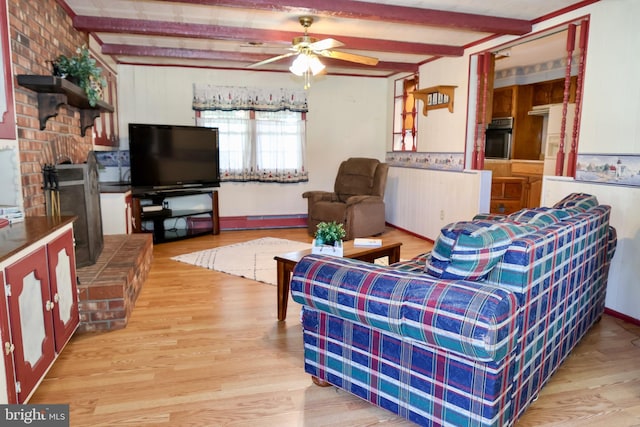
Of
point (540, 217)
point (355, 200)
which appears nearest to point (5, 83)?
point (540, 217)

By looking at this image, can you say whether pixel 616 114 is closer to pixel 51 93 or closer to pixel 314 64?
pixel 314 64

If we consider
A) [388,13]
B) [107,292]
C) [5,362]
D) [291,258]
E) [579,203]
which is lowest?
[107,292]

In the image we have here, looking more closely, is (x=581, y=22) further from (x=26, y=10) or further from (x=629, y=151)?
(x=26, y=10)

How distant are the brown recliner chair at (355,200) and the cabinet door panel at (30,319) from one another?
3.86 m

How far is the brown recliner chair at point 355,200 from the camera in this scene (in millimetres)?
5633

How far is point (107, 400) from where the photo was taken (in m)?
2.09

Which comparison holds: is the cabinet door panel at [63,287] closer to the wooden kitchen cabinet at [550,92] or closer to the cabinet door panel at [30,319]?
the cabinet door panel at [30,319]

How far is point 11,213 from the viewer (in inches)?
91.5

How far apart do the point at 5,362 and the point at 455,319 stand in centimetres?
170

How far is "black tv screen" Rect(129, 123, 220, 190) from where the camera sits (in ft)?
17.6

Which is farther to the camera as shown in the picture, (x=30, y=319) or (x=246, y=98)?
(x=246, y=98)

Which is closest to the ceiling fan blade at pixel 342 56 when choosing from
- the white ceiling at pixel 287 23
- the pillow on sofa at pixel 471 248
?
the white ceiling at pixel 287 23

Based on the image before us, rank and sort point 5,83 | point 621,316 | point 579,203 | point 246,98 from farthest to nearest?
point 246,98, point 621,316, point 579,203, point 5,83

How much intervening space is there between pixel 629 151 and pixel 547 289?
5.96 feet
